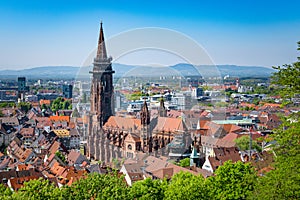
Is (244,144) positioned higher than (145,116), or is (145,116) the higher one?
(145,116)

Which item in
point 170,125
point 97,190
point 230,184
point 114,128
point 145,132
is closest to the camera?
point 97,190

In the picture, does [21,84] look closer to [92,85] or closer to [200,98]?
[200,98]

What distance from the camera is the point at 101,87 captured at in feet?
128

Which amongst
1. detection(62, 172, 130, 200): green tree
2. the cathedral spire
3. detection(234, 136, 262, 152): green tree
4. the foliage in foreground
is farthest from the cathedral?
detection(62, 172, 130, 200): green tree

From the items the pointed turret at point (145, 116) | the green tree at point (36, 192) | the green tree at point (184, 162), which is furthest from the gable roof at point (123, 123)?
the green tree at point (36, 192)

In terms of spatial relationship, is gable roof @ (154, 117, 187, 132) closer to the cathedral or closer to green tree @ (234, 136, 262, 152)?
the cathedral

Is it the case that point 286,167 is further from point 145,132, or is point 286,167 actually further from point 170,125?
point 170,125

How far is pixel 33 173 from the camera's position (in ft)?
86.0

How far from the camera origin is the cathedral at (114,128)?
34406 mm

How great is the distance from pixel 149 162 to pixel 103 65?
544 inches

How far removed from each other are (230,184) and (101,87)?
2316 cm

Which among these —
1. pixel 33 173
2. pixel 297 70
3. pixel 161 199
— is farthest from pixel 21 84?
pixel 297 70

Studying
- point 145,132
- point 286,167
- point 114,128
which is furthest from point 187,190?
point 114,128

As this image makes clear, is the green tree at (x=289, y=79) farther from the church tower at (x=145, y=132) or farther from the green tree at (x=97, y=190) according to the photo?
the church tower at (x=145, y=132)
